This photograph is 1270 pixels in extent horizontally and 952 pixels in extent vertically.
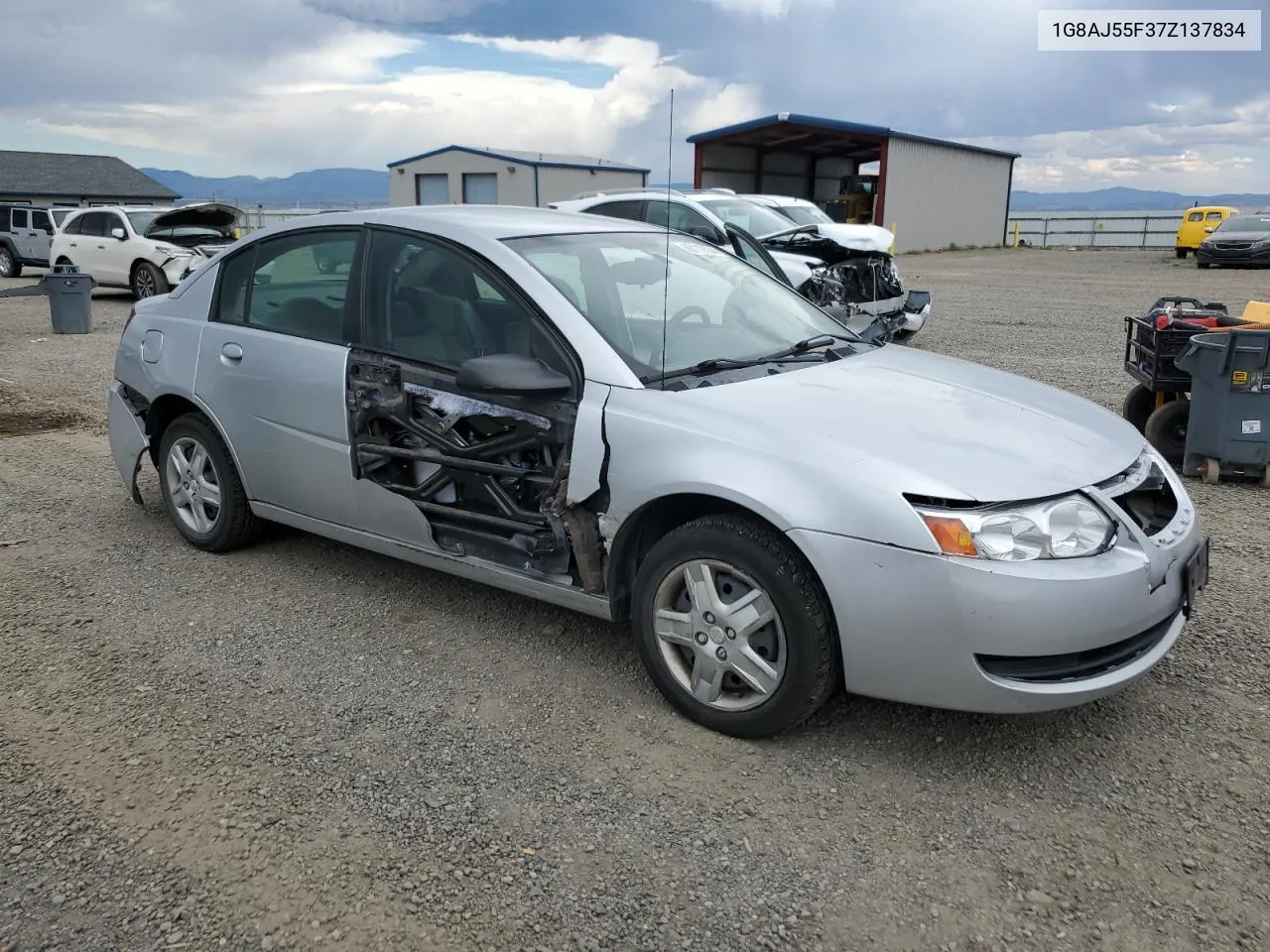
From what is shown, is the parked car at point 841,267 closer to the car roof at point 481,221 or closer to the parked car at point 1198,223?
the car roof at point 481,221

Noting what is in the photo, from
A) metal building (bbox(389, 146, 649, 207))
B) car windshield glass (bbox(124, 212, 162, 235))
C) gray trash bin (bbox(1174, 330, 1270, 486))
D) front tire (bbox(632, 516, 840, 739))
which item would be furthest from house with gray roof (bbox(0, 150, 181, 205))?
front tire (bbox(632, 516, 840, 739))

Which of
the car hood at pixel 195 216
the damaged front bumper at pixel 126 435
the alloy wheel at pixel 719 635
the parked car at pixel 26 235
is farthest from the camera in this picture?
the parked car at pixel 26 235

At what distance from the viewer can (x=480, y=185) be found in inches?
1582

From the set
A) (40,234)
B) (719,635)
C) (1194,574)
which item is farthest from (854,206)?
(719,635)

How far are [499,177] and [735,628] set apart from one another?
38.5m

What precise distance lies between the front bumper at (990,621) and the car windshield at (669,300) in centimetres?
107

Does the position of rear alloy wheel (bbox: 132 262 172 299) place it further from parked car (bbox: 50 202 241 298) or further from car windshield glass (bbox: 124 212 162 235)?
car windshield glass (bbox: 124 212 162 235)

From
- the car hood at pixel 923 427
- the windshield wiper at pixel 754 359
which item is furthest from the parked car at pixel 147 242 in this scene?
the car hood at pixel 923 427

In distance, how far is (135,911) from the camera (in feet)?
8.32

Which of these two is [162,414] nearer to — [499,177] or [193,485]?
[193,485]

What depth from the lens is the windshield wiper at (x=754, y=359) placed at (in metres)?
3.59

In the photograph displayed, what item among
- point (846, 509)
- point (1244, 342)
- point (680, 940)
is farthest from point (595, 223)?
point (1244, 342)

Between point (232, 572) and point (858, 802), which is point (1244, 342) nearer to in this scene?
point (858, 802)

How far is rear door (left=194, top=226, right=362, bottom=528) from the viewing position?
4211 mm
